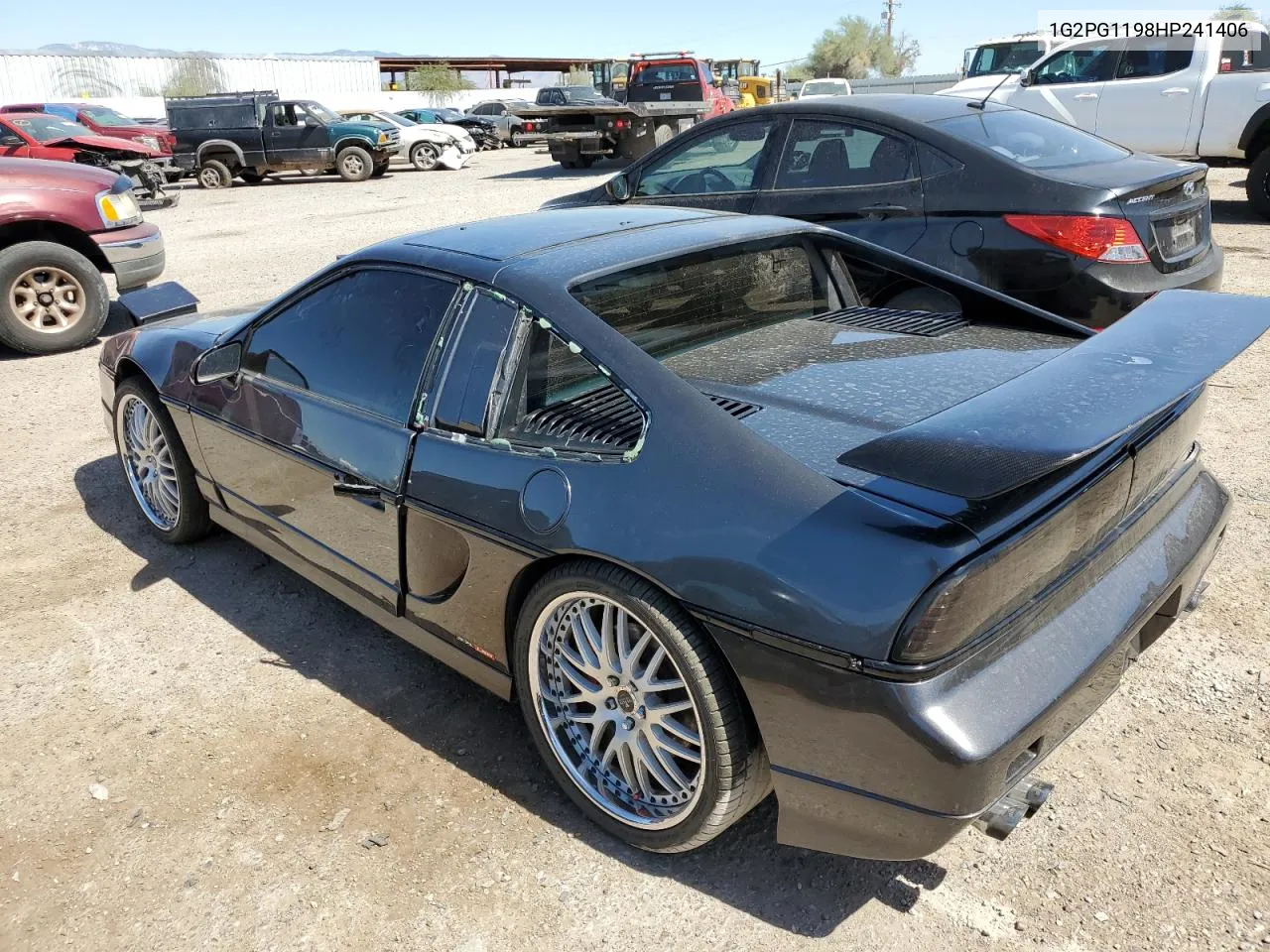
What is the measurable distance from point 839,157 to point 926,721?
4.29m

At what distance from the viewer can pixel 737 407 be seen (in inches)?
96.6

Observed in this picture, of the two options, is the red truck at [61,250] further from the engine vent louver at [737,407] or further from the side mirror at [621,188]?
the engine vent louver at [737,407]

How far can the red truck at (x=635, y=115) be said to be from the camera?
18938 millimetres

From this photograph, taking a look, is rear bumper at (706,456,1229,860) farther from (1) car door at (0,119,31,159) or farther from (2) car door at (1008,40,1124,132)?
(1) car door at (0,119,31,159)

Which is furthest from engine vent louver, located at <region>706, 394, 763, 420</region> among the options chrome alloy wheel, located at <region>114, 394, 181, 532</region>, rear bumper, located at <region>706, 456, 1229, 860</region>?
chrome alloy wheel, located at <region>114, 394, 181, 532</region>

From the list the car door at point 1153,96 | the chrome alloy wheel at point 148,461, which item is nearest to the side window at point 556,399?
the chrome alloy wheel at point 148,461

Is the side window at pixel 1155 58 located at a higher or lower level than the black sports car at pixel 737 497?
Answer: higher

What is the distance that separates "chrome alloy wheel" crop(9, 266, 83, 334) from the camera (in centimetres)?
739

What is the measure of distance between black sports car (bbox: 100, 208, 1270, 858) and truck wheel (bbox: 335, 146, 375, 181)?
18677 mm

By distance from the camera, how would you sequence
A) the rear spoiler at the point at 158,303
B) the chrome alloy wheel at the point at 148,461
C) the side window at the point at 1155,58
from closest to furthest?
the chrome alloy wheel at the point at 148,461
the rear spoiler at the point at 158,303
the side window at the point at 1155,58

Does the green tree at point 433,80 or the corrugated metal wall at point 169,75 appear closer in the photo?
the corrugated metal wall at point 169,75

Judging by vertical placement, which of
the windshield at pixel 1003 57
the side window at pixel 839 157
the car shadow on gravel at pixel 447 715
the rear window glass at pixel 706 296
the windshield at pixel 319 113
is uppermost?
the windshield at pixel 1003 57

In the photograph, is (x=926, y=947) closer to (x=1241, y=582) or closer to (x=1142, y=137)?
(x=1241, y=582)

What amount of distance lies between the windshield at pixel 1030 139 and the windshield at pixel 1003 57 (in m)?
12.0
